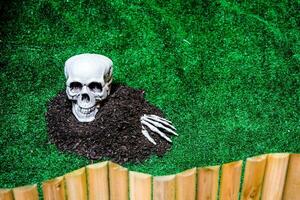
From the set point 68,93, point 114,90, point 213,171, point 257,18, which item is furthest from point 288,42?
point 213,171

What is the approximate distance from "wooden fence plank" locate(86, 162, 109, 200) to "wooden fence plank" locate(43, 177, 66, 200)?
0.14 meters

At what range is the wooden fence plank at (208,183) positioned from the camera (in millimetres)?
2889

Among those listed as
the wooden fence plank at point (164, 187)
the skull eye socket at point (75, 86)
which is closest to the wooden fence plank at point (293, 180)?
the wooden fence plank at point (164, 187)

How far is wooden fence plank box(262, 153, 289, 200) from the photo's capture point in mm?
2961

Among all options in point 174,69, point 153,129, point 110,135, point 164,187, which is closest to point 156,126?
point 153,129

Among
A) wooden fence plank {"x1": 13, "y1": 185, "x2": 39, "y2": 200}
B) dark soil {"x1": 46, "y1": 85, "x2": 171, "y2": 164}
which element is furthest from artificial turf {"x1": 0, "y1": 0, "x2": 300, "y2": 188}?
wooden fence plank {"x1": 13, "y1": 185, "x2": 39, "y2": 200}

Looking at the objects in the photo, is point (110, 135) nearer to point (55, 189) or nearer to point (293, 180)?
point (55, 189)

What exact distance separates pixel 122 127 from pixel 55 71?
45.3 inches

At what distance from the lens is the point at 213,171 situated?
290cm

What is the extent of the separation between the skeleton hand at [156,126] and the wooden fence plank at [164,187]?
135 cm

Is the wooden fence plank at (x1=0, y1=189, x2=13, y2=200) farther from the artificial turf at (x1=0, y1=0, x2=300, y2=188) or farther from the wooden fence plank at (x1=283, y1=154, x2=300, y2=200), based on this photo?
the wooden fence plank at (x1=283, y1=154, x2=300, y2=200)

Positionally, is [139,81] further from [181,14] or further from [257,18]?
[257,18]

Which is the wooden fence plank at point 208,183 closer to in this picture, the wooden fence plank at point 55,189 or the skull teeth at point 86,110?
the wooden fence plank at point 55,189

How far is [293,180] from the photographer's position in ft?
10.3
